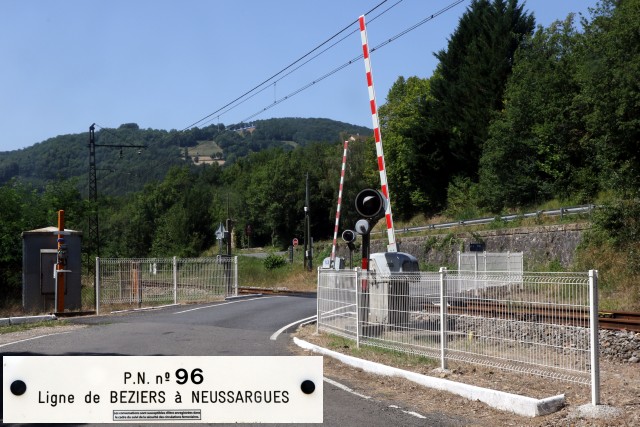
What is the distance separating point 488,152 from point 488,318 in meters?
46.6

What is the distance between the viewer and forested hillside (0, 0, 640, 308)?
1499 inches

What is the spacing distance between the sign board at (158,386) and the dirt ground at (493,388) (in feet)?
17.2

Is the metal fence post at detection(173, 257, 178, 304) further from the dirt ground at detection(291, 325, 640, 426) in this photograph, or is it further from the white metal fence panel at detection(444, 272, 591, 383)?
the white metal fence panel at detection(444, 272, 591, 383)

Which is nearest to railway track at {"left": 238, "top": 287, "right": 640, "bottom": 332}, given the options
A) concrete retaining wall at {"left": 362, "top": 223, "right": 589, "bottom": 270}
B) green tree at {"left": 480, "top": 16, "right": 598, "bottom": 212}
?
concrete retaining wall at {"left": 362, "top": 223, "right": 589, "bottom": 270}

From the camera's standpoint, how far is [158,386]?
300 cm

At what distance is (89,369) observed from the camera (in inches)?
120

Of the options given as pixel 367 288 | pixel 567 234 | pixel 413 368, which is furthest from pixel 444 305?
pixel 567 234

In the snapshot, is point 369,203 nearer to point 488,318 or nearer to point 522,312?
point 488,318

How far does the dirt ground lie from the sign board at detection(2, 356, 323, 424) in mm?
5253

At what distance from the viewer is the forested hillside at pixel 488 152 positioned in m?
38.1

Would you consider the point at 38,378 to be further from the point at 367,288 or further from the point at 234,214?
the point at 234,214

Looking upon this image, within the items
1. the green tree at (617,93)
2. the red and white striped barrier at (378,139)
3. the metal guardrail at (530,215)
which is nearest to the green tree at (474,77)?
the metal guardrail at (530,215)

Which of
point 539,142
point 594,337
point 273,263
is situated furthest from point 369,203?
point 273,263

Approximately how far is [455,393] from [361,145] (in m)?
80.9
